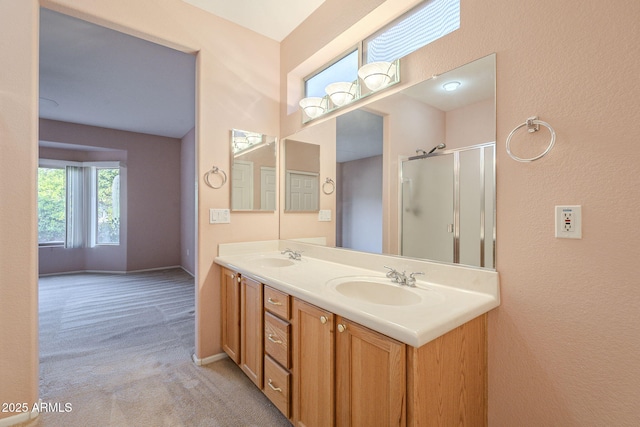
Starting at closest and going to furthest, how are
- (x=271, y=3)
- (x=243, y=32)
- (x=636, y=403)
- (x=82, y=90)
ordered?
(x=636, y=403)
(x=271, y=3)
(x=243, y=32)
(x=82, y=90)

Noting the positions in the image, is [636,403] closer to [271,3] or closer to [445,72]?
[445,72]

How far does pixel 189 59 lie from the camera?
112 inches

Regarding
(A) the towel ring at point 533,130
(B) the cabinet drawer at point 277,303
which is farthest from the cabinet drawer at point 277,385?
(A) the towel ring at point 533,130

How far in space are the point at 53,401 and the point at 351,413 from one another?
73.9 inches

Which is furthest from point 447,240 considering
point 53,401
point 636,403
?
point 53,401

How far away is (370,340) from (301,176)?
1.63 meters

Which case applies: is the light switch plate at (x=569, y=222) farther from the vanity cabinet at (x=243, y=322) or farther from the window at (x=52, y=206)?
the window at (x=52, y=206)

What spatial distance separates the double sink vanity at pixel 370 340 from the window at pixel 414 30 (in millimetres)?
1196

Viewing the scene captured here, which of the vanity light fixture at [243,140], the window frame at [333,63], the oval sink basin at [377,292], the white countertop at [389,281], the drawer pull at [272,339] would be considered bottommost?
the drawer pull at [272,339]

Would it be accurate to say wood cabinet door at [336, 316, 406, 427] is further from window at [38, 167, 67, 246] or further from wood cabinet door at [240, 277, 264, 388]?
window at [38, 167, 67, 246]

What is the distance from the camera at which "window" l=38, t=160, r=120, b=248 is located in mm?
5133

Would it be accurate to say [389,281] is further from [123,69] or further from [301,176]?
[123,69]

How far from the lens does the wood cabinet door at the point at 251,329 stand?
1.67m

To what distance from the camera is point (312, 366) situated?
128 cm
